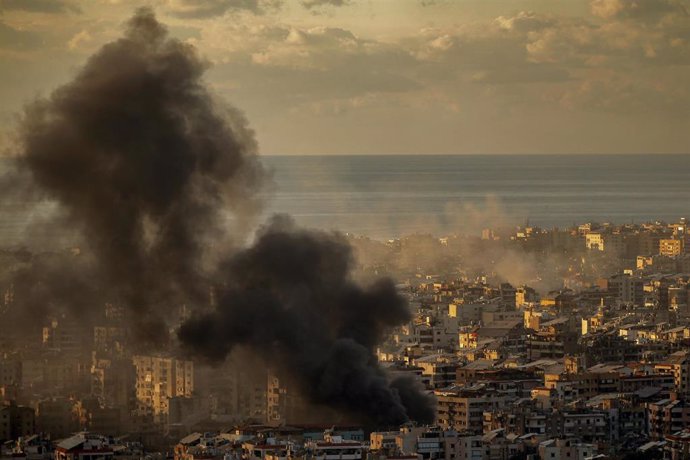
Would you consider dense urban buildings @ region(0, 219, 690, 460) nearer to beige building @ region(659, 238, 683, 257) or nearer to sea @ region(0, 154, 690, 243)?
beige building @ region(659, 238, 683, 257)

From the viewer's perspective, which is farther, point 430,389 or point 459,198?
point 459,198

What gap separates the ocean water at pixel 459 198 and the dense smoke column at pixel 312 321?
35681 mm

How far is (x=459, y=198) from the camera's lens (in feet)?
454

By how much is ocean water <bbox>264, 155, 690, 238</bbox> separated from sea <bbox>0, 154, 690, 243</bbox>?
57mm

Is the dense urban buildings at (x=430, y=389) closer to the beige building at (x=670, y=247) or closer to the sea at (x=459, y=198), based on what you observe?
the beige building at (x=670, y=247)

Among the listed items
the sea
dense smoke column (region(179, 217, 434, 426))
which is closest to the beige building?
the sea

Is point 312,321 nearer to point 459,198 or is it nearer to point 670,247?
point 670,247

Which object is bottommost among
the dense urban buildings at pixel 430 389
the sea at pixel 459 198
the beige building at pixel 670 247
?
the dense urban buildings at pixel 430 389

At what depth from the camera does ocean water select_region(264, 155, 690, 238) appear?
114 metres

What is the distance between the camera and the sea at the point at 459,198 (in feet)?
372

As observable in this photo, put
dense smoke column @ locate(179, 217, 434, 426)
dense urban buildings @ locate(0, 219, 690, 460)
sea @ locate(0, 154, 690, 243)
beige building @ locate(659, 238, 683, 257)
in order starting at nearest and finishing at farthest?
dense urban buildings @ locate(0, 219, 690, 460) < dense smoke column @ locate(179, 217, 434, 426) < beige building @ locate(659, 238, 683, 257) < sea @ locate(0, 154, 690, 243)

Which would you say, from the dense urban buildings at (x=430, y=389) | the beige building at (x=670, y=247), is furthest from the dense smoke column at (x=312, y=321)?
the beige building at (x=670, y=247)

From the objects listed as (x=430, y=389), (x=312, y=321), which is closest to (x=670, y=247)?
(x=430, y=389)

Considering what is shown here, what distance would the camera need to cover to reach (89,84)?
49.7 metres
